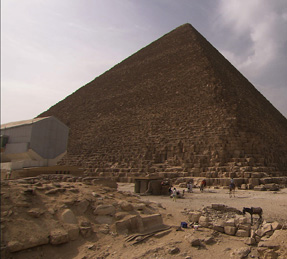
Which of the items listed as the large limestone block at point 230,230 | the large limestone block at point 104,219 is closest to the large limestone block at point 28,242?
the large limestone block at point 104,219

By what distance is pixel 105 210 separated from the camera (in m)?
4.72

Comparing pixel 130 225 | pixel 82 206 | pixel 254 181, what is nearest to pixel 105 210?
pixel 82 206

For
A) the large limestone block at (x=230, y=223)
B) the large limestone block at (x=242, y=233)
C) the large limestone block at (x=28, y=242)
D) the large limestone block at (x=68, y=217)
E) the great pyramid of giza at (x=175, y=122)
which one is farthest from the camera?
the great pyramid of giza at (x=175, y=122)

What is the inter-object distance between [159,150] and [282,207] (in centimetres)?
1162

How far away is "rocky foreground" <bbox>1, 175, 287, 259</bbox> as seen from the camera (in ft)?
11.9

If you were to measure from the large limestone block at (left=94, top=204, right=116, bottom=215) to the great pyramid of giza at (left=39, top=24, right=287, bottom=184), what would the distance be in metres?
9.64

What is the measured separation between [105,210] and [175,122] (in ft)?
51.9

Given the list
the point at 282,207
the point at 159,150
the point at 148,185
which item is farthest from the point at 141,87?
the point at 282,207

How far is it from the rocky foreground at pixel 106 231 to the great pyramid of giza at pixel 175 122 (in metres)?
8.96

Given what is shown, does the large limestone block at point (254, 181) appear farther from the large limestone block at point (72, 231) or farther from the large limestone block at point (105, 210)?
the large limestone block at point (72, 231)

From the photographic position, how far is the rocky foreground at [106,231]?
3.63m

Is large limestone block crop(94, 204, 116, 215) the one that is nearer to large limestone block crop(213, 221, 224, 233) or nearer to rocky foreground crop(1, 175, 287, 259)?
rocky foreground crop(1, 175, 287, 259)

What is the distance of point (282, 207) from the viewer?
703 centimetres

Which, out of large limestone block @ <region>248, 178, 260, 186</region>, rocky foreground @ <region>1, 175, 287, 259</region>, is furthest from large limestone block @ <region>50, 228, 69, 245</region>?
large limestone block @ <region>248, 178, 260, 186</region>
